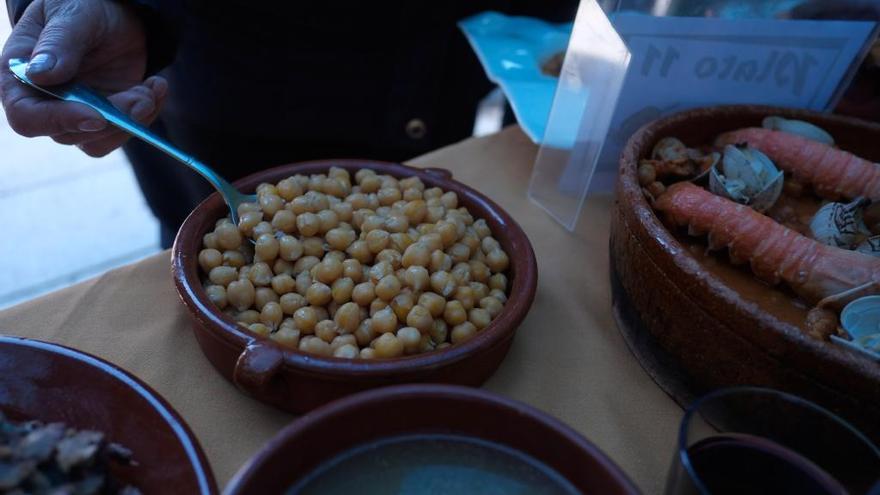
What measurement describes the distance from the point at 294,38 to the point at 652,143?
0.73 m

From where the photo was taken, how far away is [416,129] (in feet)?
4.70

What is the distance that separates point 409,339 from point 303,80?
2.55 ft

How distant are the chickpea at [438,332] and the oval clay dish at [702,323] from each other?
246 millimetres

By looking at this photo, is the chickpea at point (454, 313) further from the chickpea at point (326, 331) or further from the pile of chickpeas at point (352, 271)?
the chickpea at point (326, 331)

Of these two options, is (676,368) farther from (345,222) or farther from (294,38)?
(294,38)

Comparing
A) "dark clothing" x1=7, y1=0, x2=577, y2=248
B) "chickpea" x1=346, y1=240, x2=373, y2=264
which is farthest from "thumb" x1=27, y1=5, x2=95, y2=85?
"chickpea" x1=346, y1=240, x2=373, y2=264

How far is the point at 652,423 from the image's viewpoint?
816 mm

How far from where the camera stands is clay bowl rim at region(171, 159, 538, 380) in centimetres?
70

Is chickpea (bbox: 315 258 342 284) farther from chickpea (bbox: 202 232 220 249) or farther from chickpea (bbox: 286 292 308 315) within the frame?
chickpea (bbox: 202 232 220 249)

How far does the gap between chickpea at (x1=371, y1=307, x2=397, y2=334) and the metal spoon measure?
0.26 meters

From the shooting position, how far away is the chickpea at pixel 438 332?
829 millimetres

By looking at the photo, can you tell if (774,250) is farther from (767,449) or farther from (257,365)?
(257,365)

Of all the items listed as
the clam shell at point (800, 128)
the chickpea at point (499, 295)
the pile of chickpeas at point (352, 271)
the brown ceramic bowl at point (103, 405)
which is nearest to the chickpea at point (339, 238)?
the pile of chickpeas at point (352, 271)

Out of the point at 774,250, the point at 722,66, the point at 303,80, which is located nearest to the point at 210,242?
the point at 303,80
